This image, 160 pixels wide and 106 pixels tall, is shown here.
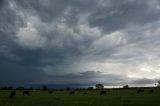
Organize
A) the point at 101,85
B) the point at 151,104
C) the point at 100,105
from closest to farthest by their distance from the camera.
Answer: the point at 100,105 < the point at 151,104 < the point at 101,85

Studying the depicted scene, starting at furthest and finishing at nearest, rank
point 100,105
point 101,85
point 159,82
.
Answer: point 101,85
point 159,82
point 100,105

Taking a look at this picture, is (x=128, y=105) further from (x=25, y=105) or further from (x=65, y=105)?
(x=25, y=105)

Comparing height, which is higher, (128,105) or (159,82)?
(159,82)

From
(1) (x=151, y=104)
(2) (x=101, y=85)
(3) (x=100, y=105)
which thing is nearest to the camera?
(3) (x=100, y=105)

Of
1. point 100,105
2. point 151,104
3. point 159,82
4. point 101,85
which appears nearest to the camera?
point 100,105

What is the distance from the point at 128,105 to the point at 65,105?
8510mm

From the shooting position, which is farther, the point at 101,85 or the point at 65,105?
the point at 101,85

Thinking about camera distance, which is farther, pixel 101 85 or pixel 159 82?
pixel 101 85

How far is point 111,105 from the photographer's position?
3759 cm

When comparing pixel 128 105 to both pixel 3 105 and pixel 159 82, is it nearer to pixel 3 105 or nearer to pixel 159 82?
pixel 3 105

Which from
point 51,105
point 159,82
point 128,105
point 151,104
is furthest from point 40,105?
point 159,82

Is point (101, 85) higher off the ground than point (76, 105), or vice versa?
point (101, 85)

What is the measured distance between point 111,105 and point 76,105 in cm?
467

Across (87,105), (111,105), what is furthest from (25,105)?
(111,105)
